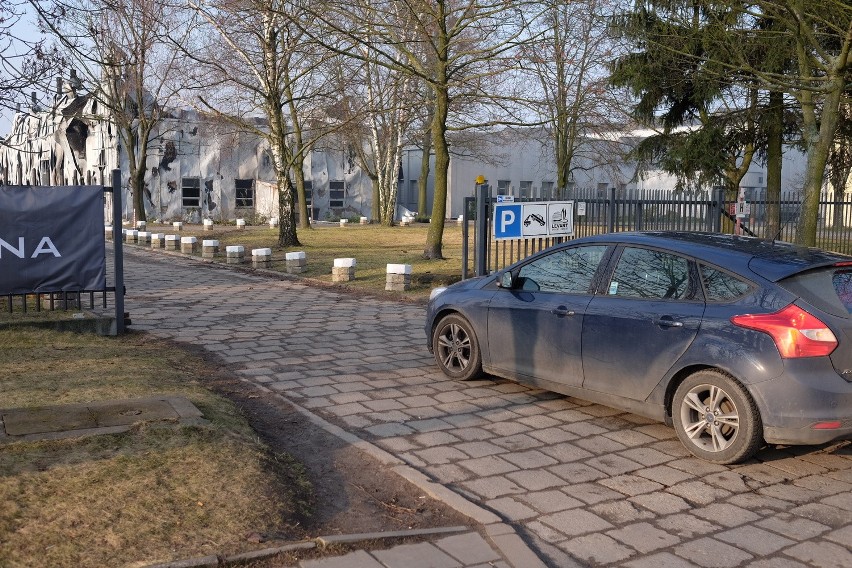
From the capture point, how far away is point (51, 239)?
9.55m

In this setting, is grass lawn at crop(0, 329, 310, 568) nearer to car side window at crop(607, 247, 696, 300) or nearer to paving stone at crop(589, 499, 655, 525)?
paving stone at crop(589, 499, 655, 525)

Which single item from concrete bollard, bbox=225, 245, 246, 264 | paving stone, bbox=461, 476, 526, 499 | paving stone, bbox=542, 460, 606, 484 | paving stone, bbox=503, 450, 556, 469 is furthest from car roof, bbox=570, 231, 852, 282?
concrete bollard, bbox=225, 245, 246, 264

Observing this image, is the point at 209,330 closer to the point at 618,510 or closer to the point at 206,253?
the point at 618,510

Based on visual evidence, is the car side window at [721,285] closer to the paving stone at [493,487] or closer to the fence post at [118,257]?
the paving stone at [493,487]

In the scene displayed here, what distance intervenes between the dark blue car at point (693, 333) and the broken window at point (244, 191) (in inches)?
1767

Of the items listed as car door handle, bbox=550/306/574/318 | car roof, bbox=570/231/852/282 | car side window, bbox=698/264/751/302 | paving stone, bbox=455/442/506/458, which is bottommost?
paving stone, bbox=455/442/506/458

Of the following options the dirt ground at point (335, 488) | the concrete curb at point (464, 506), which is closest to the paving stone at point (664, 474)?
the concrete curb at point (464, 506)

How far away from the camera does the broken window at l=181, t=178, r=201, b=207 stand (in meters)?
49.2

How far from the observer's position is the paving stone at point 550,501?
4.92 meters

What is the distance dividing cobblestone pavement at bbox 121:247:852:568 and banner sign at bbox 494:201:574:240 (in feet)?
11.5

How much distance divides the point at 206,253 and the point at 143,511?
20300 mm

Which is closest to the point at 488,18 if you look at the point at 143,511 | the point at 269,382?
the point at 269,382

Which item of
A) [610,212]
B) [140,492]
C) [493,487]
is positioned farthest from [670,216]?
[140,492]

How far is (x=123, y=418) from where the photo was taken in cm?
599
